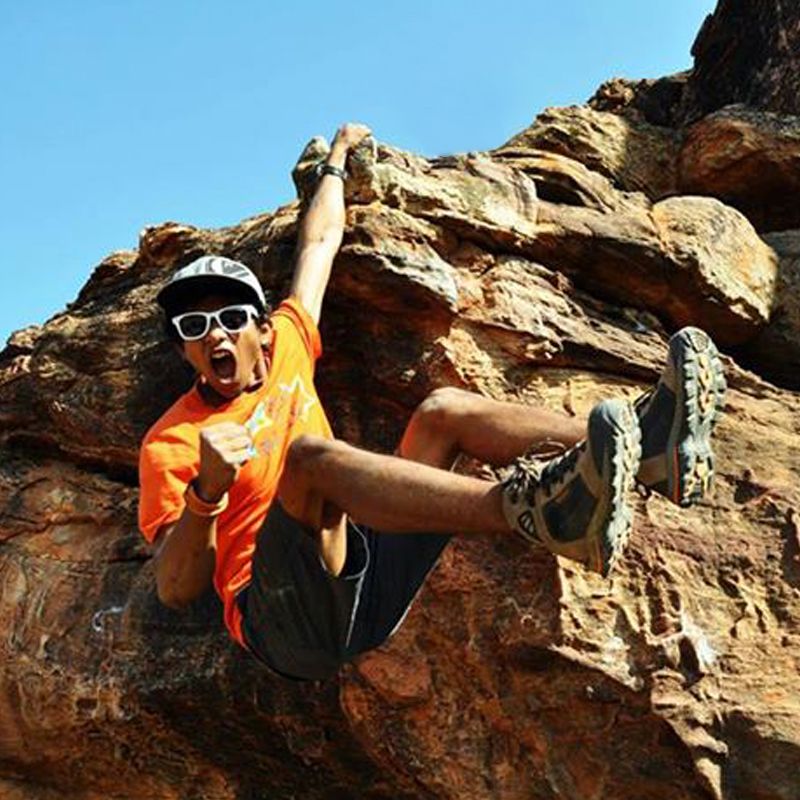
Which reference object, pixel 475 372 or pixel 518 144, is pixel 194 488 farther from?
pixel 518 144

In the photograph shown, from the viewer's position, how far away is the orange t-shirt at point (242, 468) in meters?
7.26

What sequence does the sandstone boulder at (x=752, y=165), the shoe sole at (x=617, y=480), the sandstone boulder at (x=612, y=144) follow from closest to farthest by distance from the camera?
the shoe sole at (x=617, y=480)
the sandstone boulder at (x=752, y=165)
the sandstone boulder at (x=612, y=144)

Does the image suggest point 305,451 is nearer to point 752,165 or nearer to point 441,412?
point 441,412

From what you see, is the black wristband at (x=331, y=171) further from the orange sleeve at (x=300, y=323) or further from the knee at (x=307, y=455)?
the knee at (x=307, y=455)

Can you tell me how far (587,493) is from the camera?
566 centimetres

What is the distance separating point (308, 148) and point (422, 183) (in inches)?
42.0

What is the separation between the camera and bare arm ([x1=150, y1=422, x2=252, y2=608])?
604 cm

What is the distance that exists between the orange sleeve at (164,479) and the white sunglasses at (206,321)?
24.9 inches

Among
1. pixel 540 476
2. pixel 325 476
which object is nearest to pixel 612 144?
pixel 325 476

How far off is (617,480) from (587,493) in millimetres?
145

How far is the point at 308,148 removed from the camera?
9.73 metres

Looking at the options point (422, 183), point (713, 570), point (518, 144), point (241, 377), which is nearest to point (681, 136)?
point (518, 144)

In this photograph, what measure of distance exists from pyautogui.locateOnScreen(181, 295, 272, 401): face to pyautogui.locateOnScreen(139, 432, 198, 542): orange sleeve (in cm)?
Answer: 46

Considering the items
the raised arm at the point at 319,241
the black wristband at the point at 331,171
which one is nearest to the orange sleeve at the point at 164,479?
the raised arm at the point at 319,241
